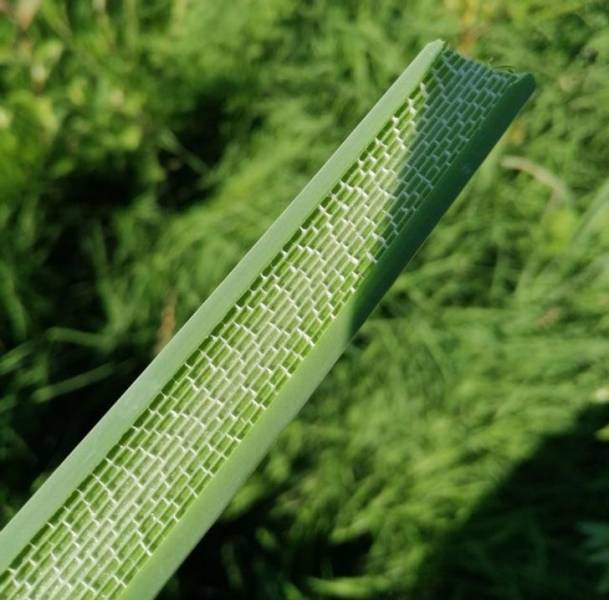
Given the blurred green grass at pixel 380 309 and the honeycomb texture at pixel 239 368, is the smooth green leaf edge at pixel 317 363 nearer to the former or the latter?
the honeycomb texture at pixel 239 368

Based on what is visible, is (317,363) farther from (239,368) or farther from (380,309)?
(380,309)

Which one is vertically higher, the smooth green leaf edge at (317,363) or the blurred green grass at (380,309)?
the smooth green leaf edge at (317,363)

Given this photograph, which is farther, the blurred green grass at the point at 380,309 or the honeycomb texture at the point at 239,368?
the blurred green grass at the point at 380,309

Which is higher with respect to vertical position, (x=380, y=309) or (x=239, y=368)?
(x=239, y=368)

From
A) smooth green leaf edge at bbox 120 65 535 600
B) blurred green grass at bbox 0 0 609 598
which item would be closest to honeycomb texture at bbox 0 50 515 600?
smooth green leaf edge at bbox 120 65 535 600

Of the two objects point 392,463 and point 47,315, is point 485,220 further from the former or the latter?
point 47,315

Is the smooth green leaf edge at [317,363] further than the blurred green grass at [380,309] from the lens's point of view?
No

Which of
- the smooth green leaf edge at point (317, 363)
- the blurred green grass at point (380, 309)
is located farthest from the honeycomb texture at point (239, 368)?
the blurred green grass at point (380, 309)

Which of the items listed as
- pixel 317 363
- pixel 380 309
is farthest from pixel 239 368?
pixel 380 309
